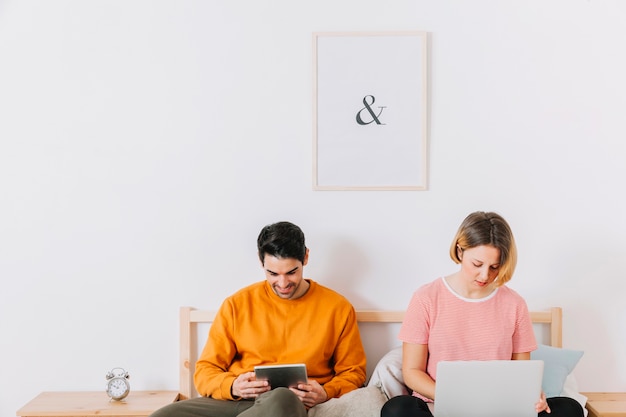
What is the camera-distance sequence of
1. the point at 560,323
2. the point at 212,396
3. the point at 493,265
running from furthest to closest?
1. the point at 560,323
2. the point at 212,396
3. the point at 493,265

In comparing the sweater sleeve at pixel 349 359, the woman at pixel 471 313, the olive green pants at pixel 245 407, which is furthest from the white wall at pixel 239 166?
the olive green pants at pixel 245 407

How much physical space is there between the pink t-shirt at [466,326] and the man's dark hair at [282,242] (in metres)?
0.39

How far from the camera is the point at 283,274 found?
2.11 metres

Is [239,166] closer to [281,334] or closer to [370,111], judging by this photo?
[370,111]

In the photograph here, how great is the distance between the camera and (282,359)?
2.20 metres

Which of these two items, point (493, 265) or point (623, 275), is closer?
point (493, 265)

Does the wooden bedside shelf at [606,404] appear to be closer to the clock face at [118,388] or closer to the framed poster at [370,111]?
the framed poster at [370,111]

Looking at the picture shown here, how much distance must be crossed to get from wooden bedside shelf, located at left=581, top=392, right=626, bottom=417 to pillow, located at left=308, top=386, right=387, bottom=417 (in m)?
0.70

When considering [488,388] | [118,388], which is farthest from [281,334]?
[488,388]

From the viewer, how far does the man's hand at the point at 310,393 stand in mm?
2033

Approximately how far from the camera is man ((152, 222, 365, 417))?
210 cm

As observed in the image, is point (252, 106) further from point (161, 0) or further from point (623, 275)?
point (623, 275)

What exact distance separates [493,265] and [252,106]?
3.18ft

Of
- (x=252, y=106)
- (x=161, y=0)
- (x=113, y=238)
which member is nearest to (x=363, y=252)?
(x=252, y=106)
